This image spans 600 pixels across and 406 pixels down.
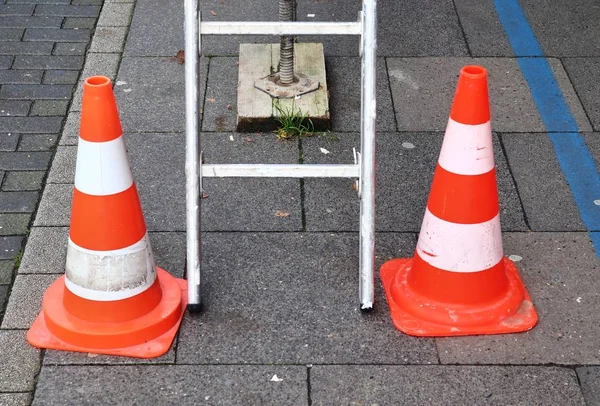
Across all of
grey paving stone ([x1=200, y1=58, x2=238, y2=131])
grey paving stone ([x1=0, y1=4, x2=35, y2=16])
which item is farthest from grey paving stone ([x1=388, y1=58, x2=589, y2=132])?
grey paving stone ([x1=0, y1=4, x2=35, y2=16])

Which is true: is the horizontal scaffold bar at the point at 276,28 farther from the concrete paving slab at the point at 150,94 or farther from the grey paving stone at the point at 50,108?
the grey paving stone at the point at 50,108

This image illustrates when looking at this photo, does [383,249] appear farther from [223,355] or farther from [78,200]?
[78,200]

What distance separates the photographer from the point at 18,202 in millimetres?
4367

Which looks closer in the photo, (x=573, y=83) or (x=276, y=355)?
(x=276, y=355)

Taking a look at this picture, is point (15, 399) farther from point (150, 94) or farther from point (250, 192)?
Result: point (150, 94)

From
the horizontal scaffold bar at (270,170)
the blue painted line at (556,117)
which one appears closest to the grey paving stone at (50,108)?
the horizontal scaffold bar at (270,170)

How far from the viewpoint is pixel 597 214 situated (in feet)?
14.1

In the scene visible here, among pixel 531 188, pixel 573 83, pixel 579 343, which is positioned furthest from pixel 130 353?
pixel 573 83

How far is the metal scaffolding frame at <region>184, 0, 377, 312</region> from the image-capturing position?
3467 mm

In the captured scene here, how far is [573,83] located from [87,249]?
3.20m

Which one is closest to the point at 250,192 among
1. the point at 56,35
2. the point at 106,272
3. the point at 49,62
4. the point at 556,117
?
the point at 106,272

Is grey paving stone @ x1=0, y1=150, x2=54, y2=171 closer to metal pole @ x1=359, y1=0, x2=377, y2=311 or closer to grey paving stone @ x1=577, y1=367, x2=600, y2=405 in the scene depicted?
metal pole @ x1=359, y1=0, x2=377, y2=311

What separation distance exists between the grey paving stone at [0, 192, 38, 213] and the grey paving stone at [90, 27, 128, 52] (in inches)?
60.4

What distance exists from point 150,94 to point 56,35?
1.08 metres
